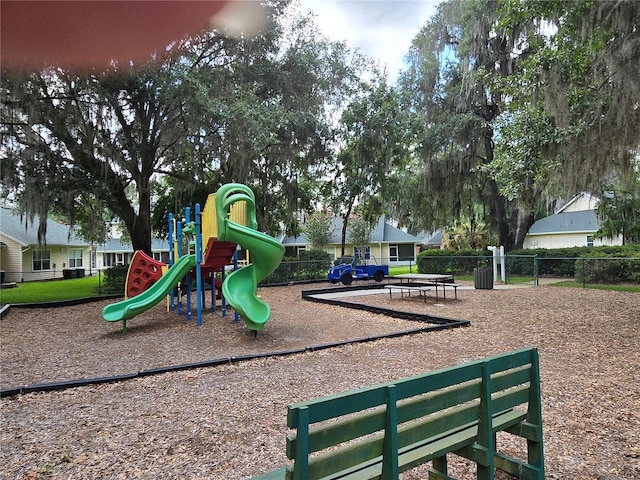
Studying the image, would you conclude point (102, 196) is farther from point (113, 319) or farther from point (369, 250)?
point (369, 250)

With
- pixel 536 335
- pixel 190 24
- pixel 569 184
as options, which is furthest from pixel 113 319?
pixel 569 184

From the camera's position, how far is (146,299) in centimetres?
834

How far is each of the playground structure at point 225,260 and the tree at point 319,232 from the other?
19.4m

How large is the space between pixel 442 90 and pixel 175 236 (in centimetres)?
1602

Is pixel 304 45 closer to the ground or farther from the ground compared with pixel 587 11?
farther from the ground

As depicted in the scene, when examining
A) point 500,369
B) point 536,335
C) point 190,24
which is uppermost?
point 190,24

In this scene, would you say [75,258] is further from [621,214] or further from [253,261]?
[621,214]

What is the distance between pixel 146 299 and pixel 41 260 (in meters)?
23.5

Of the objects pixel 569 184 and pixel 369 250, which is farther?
pixel 369 250

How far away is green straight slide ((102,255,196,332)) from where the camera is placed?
8008mm

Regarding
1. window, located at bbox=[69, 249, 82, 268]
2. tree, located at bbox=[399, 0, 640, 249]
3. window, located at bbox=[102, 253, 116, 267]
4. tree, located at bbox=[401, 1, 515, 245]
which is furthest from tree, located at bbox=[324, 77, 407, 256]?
window, located at bbox=[102, 253, 116, 267]

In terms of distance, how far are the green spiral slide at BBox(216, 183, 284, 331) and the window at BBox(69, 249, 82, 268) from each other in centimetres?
2743

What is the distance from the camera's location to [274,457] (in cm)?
286

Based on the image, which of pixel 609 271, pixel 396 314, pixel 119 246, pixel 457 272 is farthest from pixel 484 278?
pixel 119 246
